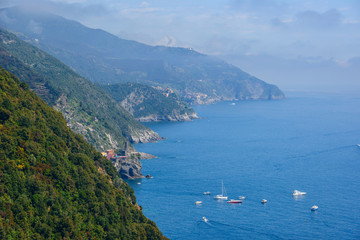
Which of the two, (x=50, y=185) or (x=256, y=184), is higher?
(x=256, y=184)

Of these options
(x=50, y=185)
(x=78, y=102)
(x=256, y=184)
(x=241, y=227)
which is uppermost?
(x=78, y=102)

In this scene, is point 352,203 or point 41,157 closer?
point 41,157

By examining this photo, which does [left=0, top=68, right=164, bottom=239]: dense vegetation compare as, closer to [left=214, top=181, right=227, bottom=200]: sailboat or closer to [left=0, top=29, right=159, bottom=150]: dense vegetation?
[left=214, top=181, right=227, bottom=200]: sailboat

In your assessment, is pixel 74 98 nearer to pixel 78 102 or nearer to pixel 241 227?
pixel 78 102

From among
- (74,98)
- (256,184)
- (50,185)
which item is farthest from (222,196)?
(74,98)

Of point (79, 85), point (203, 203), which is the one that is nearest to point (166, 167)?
point (203, 203)

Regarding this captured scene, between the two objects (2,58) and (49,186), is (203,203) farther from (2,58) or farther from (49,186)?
(2,58)
